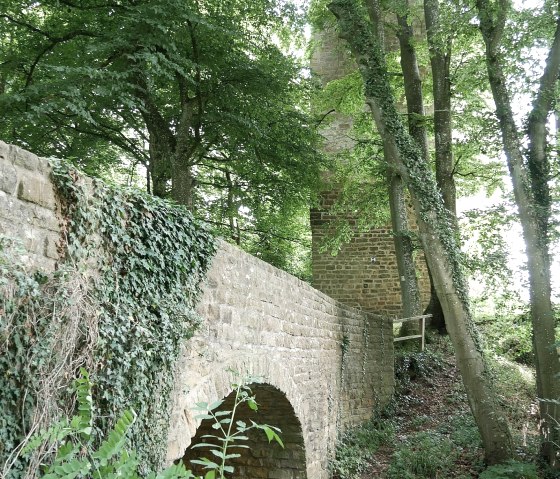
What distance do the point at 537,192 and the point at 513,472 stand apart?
381cm

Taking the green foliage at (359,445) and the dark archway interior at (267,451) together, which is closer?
the dark archway interior at (267,451)

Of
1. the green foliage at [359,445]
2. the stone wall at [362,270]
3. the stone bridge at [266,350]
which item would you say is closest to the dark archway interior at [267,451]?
the stone bridge at [266,350]

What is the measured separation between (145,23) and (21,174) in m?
5.96

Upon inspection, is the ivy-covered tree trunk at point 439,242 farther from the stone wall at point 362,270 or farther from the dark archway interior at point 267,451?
the stone wall at point 362,270

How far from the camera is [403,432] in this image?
1021 cm

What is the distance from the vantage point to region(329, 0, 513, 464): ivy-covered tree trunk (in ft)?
26.8

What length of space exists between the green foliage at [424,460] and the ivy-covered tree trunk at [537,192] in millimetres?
1345

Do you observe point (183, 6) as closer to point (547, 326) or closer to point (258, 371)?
point (258, 371)

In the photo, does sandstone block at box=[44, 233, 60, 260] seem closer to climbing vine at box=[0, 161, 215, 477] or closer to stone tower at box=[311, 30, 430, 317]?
climbing vine at box=[0, 161, 215, 477]

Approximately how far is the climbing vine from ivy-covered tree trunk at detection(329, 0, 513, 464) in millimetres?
5277

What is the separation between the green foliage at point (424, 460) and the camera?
8.13 metres

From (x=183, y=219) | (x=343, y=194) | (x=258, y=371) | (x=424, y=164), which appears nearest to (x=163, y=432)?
(x=183, y=219)

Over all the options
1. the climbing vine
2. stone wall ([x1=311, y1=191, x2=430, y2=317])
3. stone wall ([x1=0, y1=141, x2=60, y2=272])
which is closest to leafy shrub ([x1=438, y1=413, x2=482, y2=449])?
stone wall ([x1=311, y1=191, x2=430, y2=317])

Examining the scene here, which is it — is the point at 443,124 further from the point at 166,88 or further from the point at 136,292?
the point at 136,292
